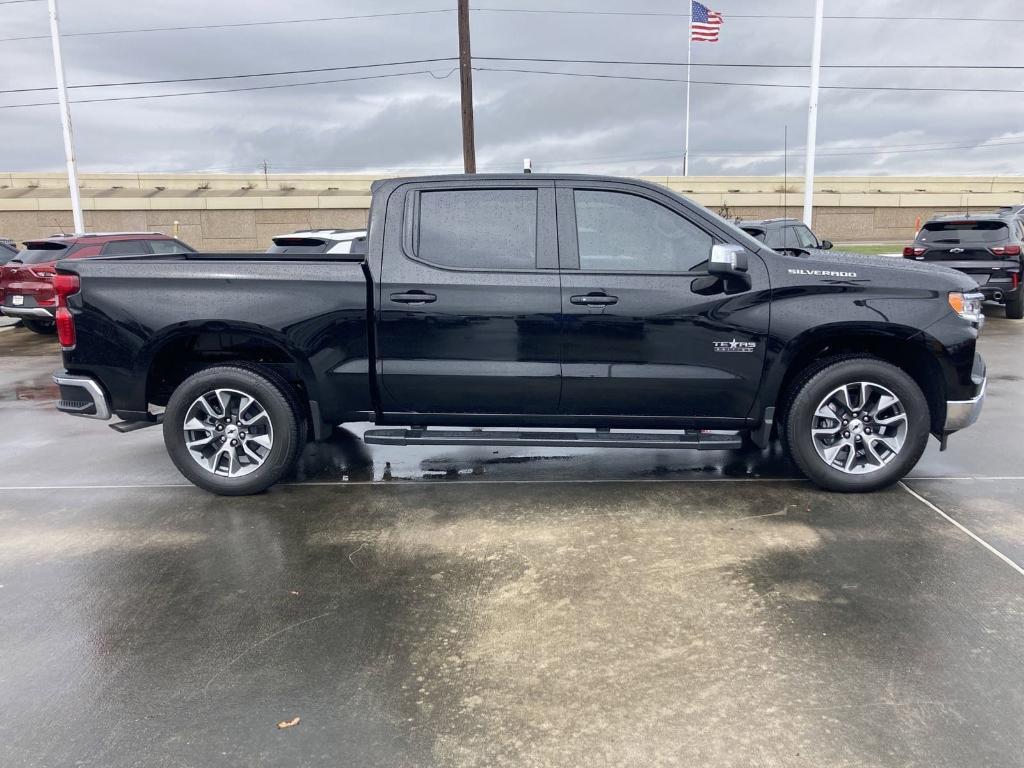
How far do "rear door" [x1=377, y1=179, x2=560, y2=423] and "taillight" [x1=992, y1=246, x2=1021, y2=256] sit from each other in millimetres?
10545

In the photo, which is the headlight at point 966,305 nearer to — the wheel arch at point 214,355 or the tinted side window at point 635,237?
the tinted side window at point 635,237

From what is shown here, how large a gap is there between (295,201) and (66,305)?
34.0 metres

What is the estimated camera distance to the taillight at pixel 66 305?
16.6 ft

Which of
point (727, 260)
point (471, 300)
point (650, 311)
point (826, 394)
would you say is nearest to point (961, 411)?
point (826, 394)

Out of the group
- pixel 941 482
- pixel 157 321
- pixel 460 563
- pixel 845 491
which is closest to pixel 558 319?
pixel 460 563

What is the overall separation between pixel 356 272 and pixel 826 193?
40.1 metres

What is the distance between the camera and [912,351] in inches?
201

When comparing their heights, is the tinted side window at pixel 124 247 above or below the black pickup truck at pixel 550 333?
above

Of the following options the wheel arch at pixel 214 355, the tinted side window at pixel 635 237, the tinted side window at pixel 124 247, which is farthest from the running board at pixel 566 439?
the tinted side window at pixel 124 247

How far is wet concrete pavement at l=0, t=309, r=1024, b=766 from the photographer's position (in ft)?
→ 9.04

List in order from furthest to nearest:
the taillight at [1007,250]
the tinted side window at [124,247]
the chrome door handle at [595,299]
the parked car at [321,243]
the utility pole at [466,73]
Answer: the utility pole at [466,73] < the tinted side window at [124,247] < the taillight at [1007,250] < the parked car at [321,243] < the chrome door handle at [595,299]

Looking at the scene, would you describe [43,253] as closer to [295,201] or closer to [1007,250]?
[1007,250]

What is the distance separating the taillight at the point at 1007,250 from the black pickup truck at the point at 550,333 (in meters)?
8.84

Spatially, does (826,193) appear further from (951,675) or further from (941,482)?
(951,675)
